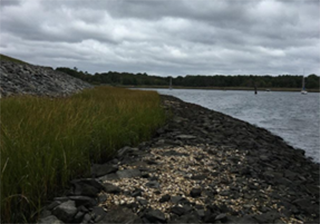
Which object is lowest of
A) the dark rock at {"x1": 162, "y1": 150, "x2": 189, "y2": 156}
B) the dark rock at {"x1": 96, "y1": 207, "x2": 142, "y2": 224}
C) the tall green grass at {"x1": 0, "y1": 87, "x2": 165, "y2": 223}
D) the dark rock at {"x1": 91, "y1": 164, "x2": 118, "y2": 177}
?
the dark rock at {"x1": 96, "y1": 207, "x2": 142, "y2": 224}

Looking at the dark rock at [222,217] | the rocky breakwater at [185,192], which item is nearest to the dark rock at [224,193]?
the rocky breakwater at [185,192]

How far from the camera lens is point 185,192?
501 cm

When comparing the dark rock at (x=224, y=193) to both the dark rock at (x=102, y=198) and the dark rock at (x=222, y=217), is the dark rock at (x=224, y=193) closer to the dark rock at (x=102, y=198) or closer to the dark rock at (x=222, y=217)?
the dark rock at (x=222, y=217)

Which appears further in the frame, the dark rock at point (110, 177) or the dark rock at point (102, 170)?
the dark rock at point (102, 170)

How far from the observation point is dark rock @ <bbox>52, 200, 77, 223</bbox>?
3723 mm

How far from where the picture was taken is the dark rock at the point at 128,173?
5.57 m

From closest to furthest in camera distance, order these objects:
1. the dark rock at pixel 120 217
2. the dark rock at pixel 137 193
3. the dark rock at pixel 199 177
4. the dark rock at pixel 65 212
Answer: the dark rock at pixel 65 212
the dark rock at pixel 120 217
the dark rock at pixel 137 193
the dark rock at pixel 199 177

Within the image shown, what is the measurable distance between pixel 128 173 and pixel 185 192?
133cm

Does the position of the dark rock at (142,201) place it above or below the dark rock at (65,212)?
below

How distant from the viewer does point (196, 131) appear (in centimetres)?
1152

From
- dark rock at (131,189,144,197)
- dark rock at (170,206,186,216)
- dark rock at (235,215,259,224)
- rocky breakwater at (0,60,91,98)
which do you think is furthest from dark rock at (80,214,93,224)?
rocky breakwater at (0,60,91,98)

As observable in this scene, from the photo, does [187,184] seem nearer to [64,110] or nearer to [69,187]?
[69,187]

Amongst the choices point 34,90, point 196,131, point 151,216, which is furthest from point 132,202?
point 34,90

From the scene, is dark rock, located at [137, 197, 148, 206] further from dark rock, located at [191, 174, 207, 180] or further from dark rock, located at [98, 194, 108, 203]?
dark rock, located at [191, 174, 207, 180]
